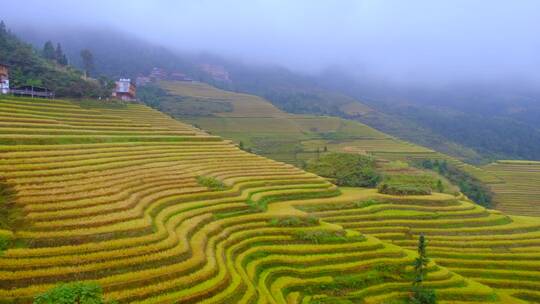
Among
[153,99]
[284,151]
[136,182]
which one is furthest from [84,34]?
[136,182]

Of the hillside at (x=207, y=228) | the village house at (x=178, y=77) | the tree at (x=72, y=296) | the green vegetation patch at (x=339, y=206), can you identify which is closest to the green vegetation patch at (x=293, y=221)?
the hillside at (x=207, y=228)

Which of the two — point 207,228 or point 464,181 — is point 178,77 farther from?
point 207,228

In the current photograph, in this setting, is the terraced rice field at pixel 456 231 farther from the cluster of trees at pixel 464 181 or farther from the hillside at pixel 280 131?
the hillside at pixel 280 131

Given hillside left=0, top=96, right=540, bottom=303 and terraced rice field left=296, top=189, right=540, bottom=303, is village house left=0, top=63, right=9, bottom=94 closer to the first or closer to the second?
hillside left=0, top=96, right=540, bottom=303

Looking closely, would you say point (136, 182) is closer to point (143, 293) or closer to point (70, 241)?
point (70, 241)

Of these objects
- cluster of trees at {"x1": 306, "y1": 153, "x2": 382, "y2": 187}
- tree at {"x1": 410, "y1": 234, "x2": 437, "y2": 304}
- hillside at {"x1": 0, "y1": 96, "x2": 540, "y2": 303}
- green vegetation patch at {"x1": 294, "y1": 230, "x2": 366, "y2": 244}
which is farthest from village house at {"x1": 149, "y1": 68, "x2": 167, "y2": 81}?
tree at {"x1": 410, "y1": 234, "x2": 437, "y2": 304}
